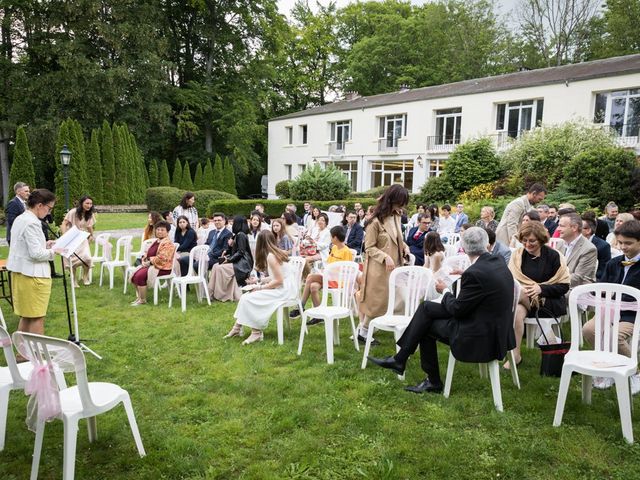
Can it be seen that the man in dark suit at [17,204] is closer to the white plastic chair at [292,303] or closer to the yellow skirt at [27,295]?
the yellow skirt at [27,295]

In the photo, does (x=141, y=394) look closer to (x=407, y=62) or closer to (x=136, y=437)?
(x=136, y=437)

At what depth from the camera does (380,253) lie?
517 cm

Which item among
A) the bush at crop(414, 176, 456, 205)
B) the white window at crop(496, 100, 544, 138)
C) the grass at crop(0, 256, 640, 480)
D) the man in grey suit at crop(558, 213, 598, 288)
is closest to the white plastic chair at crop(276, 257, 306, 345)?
the grass at crop(0, 256, 640, 480)

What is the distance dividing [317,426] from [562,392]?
1878 mm

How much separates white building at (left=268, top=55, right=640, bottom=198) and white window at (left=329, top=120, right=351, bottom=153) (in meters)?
0.07

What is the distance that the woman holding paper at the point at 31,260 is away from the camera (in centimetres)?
457

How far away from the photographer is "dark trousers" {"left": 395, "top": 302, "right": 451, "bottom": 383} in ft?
13.2

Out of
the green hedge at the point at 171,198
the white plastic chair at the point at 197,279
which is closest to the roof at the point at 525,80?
the green hedge at the point at 171,198

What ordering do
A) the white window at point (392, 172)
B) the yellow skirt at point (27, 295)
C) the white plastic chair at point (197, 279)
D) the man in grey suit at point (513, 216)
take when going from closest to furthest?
the yellow skirt at point (27, 295) < the man in grey suit at point (513, 216) < the white plastic chair at point (197, 279) < the white window at point (392, 172)

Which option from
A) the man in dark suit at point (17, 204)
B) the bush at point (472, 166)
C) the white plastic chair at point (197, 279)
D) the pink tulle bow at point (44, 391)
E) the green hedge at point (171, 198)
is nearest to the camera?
the pink tulle bow at point (44, 391)

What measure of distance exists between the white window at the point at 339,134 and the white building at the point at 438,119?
0.07 meters

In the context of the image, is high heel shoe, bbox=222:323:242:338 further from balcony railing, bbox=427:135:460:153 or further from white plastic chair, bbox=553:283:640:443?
balcony railing, bbox=427:135:460:153

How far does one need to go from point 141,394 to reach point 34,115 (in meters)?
25.7

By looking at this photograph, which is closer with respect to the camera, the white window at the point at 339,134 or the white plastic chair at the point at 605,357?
the white plastic chair at the point at 605,357
